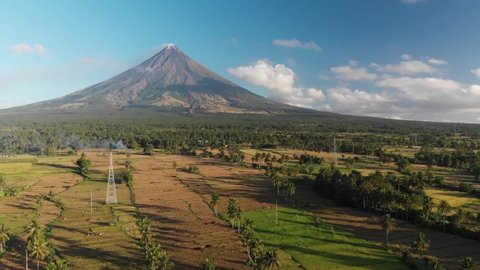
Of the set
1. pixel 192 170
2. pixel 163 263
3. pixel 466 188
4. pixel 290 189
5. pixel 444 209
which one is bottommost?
pixel 163 263

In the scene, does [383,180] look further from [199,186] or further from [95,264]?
[95,264]

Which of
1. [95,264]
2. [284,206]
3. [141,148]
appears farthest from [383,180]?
[141,148]

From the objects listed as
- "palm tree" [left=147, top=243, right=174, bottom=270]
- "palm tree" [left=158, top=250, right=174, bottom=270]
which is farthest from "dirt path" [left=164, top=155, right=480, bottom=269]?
"palm tree" [left=147, top=243, right=174, bottom=270]

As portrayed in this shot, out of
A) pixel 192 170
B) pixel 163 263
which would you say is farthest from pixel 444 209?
pixel 192 170

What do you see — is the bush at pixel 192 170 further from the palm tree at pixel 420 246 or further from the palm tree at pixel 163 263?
the palm tree at pixel 420 246

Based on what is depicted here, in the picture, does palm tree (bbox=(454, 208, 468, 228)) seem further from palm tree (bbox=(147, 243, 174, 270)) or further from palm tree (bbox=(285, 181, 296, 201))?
palm tree (bbox=(147, 243, 174, 270))

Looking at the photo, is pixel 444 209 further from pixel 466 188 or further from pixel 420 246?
pixel 466 188

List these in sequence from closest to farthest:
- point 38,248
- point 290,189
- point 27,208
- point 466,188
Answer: point 38,248 < point 27,208 < point 290,189 < point 466,188
